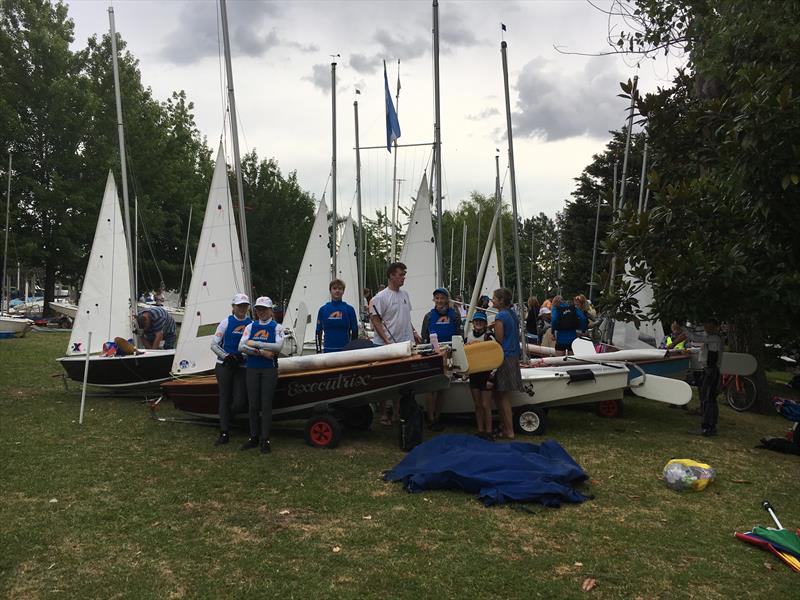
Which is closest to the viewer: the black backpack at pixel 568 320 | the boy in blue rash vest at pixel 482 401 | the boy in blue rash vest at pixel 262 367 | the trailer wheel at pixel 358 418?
the boy in blue rash vest at pixel 262 367

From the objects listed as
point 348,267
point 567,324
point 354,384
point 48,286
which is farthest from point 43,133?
point 354,384

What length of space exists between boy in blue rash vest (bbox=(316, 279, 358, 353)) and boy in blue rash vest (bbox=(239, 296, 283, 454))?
3.38ft

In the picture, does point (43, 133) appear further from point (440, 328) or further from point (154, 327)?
point (440, 328)

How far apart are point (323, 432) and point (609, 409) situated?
453 cm

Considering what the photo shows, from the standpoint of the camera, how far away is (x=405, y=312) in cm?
800

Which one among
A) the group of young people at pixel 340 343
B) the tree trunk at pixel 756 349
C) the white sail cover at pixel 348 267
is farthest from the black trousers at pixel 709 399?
the white sail cover at pixel 348 267

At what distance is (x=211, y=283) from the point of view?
959 centimetres

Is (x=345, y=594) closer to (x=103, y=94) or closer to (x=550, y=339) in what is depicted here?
(x=550, y=339)

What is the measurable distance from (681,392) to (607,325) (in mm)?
5692

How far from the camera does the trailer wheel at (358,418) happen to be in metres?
8.05

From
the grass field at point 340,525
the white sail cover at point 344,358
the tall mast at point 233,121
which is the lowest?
the grass field at point 340,525

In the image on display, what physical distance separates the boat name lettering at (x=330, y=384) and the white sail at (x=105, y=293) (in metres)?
5.06

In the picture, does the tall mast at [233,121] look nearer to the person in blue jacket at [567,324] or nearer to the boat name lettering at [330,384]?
the boat name lettering at [330,384]

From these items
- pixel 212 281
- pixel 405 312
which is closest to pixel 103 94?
pixel 212 281
